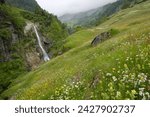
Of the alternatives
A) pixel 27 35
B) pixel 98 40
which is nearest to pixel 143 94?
pixel 98 40

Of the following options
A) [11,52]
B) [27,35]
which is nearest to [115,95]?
[11,52]

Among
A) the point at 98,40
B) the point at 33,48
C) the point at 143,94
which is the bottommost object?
the point at 33,48

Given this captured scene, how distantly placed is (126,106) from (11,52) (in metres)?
126

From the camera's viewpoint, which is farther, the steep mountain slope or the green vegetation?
the green vegetation

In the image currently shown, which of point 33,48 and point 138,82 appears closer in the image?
point 138,82

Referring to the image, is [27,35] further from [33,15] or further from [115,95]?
[115,95]

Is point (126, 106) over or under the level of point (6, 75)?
over

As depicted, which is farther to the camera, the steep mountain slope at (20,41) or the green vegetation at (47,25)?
the green vegetation at (47,25)

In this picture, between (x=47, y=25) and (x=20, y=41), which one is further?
(x=47, y=25)

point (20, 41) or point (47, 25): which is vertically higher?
point (47, 25)

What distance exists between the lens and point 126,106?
41.4 feet

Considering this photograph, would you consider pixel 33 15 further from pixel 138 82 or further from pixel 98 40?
pixel 138 82

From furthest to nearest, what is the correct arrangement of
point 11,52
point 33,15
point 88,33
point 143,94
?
point 33,15, point 11,52, point 88,33, point 143,94

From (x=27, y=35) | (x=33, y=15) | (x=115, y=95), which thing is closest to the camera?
(x=115, y=95)
